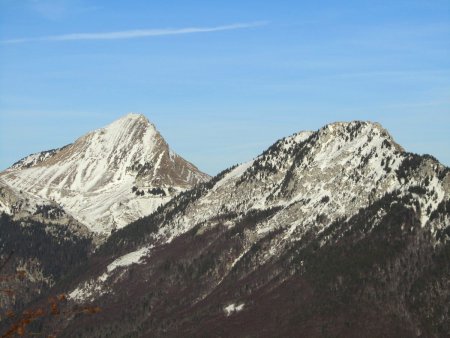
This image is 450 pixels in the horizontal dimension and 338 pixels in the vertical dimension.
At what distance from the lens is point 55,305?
19234 mm

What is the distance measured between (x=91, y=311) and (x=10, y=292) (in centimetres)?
216

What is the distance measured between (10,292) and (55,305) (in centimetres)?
154

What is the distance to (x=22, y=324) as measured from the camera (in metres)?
19.0

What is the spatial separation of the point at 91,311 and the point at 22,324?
71.0 inches

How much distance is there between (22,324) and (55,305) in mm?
899

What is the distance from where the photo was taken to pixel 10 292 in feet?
65.6

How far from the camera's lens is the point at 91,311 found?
19.9m

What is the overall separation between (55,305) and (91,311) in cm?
106

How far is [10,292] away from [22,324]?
1335 millimetres
